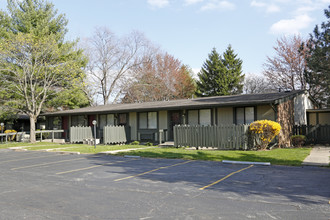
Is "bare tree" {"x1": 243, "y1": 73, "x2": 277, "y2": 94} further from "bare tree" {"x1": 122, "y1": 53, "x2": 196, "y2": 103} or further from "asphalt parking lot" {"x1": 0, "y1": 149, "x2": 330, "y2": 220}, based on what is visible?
"asphalt parking lot" {"x1": 0, "y1": 149, "x2": 330, "y2": 220}

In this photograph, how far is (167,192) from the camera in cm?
693

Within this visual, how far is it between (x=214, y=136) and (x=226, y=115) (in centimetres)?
320

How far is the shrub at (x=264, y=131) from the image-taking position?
14680 mm

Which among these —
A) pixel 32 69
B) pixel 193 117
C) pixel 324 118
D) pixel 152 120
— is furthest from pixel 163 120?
pixel 32 69

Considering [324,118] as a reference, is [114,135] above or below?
below

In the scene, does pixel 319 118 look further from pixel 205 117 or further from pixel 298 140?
pixel 205 117

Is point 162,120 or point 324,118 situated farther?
point 324,118

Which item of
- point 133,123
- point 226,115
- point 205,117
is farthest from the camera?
point 133,123

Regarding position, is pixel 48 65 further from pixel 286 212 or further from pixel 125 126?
pixel 286 212

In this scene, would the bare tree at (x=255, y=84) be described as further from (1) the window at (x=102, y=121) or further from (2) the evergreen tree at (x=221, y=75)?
(1) the window at (x=102, y=121)

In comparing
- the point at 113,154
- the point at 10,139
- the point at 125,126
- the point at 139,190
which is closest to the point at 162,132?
the point at 125,126

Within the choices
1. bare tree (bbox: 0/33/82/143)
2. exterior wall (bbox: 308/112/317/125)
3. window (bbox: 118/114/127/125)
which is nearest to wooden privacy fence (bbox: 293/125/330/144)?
exterior wall (bbox: 308/112/317/125)

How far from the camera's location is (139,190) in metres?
7.21

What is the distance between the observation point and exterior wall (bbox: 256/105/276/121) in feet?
56.0
